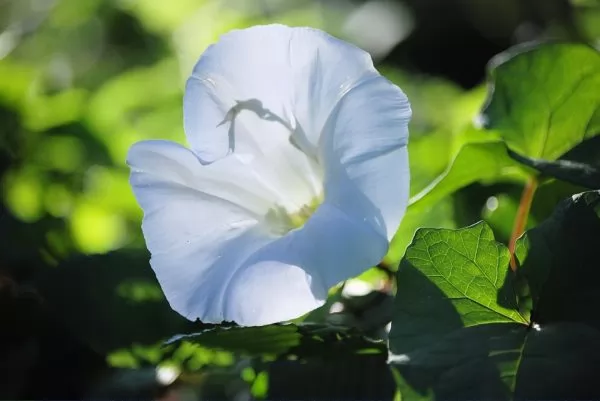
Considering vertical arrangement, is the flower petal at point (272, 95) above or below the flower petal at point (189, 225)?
above

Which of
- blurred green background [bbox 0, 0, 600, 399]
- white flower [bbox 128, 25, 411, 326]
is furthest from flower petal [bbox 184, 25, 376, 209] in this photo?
blurred green background [bbox 0, 0, 600, 399]

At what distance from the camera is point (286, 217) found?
1.68 ft

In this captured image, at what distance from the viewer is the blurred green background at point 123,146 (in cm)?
58

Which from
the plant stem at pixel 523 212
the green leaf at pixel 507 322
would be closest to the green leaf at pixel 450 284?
the green leaf at pixel 507 322

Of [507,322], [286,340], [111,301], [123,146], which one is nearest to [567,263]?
[507,322]

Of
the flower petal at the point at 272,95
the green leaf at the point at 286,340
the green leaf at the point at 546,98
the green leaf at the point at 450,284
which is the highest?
the flower petal at the point at 272,95

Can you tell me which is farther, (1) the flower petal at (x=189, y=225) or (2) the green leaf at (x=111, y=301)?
(2) the green leaf at (x=111, y=301)

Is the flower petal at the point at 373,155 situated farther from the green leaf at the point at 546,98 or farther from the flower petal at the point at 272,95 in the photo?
the green leaf at the point at 546,98

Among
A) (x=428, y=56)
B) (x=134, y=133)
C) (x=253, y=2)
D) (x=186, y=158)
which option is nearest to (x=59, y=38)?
(x=253, y=2)

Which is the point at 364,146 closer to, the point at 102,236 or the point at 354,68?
the point at 354,68

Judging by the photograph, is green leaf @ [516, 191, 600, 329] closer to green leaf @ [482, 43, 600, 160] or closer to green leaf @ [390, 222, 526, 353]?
green leaf @ [390, 222, 526, 353]

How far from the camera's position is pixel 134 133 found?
899mm

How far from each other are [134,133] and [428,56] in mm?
941

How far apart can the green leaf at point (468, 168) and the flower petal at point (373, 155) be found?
91 millimetres
